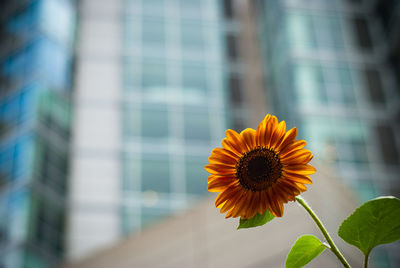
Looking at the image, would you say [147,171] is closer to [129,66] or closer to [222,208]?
[129,66]

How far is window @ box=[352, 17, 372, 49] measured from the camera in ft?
64.7

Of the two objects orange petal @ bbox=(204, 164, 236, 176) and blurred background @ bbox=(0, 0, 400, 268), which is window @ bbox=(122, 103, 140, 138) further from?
orange petal @ bbox=(204, 164, 236, 176)

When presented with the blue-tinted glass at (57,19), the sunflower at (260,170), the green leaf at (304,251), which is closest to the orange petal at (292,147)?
the sunflower at (260,170)

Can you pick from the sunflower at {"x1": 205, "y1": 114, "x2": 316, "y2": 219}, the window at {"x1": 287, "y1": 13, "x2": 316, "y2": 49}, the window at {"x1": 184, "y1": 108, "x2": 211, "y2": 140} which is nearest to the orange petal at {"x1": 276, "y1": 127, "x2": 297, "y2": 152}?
the sunflower at {"x1": 205, "y1": 114, "x2": 316, "y2": 219}

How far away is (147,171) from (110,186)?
A: 1.09m

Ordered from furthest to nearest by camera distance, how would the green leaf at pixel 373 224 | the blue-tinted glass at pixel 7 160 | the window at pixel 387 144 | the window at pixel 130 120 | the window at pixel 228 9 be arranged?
the window at pixel 228 9, the window at pixel 130 120, the window at pixel 387 144, the blue-tinted glass at pixel 7 160, the green leaf at pixel 373 224

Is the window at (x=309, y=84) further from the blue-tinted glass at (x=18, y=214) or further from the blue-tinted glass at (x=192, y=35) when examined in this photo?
the blue-tinted glass at (x=18, y=214)

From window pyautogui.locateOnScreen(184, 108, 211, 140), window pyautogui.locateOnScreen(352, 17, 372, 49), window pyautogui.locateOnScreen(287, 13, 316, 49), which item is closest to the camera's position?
window pyautogui.locateOnScreen(184, 108, 211, 140)

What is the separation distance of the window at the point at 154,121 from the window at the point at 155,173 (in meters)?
0.72

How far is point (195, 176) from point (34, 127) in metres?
4.46

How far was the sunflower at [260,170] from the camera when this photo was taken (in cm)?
73

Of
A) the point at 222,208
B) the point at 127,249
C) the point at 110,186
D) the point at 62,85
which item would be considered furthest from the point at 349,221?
the point at 62,85

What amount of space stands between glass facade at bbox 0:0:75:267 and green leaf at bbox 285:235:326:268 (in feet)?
46.9

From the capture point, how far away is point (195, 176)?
1723 centimetres
